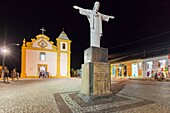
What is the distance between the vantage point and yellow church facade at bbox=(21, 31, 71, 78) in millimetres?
23609

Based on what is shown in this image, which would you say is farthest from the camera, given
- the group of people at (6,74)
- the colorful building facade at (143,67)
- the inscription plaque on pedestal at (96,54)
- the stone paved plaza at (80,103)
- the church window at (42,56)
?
the church window at (42,56)

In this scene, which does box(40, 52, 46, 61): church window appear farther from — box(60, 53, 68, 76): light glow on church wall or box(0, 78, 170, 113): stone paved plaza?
box(0, 78, 170, 113): stone paved plaza

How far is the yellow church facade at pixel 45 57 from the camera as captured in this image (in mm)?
23609

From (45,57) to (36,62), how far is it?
200cm

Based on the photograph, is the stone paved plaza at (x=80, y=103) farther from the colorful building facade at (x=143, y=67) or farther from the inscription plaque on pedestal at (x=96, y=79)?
the colorful building facade at (x=143, y=67)

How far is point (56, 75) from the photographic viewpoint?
25.9m

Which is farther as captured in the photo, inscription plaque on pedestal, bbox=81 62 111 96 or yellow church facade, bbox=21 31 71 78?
yellow church facade, bbox=21 31 71 78

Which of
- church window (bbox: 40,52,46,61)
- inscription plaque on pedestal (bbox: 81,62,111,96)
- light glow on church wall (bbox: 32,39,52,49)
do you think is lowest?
inscription plaque on pedestal (bbox: 81,62,111,96)

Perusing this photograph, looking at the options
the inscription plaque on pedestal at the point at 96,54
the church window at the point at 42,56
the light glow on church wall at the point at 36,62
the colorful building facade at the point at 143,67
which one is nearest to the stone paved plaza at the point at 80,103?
the inscription plaque on pedestal at the point at 96,54

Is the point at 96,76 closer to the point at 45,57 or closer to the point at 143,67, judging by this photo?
the point at 143,67

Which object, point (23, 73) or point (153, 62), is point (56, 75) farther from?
point (153, 62)

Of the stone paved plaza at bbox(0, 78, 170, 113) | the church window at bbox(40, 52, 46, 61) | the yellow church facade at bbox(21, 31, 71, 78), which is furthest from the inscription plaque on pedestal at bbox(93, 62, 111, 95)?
the church window at bbox(40, 52, 46, 61)

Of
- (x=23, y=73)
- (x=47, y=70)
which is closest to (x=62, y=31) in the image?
(x=47, y=70)

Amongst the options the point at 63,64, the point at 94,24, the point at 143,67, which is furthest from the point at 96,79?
the point at 63,64
